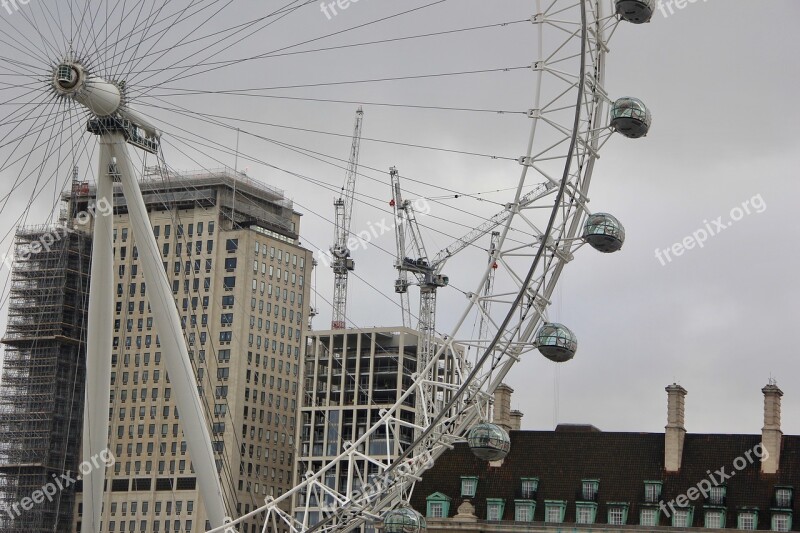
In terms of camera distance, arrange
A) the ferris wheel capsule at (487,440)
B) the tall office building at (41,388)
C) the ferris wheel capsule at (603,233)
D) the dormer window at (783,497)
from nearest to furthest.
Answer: the ferris wheel capsule at (603,233), the ferris wheel capsule at (487,440), the dormer window at (783,497), the tall office building at (41,388)

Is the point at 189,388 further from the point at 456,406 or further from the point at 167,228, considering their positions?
the point at 167,228

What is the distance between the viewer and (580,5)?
2206 inches

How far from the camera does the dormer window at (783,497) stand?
316 ft

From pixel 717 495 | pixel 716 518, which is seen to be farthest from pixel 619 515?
pixel 717 495

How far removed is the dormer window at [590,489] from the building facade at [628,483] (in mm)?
61

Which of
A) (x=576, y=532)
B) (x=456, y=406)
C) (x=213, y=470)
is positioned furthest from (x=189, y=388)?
(x=576, y=532)

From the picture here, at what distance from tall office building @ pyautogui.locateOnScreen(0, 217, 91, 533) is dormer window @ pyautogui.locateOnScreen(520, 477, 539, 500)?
85.9 m

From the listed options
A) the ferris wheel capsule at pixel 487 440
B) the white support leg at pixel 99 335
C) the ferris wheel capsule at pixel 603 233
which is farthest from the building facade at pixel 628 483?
the white support leg at pixel 99 335

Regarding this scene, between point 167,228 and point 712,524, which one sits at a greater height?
point 167,228

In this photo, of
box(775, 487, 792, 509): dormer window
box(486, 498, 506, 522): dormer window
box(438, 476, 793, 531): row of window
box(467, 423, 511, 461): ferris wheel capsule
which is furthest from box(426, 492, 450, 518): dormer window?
box(467, 423, 511, 461): ferris wheel capsule

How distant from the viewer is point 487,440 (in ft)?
183

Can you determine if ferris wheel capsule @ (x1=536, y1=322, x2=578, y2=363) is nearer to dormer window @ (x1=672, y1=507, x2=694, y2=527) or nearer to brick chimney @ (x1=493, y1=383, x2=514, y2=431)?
dormer window @ (x1=672, y1=507, x2=694, y2=527)

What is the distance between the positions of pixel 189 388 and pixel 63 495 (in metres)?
135

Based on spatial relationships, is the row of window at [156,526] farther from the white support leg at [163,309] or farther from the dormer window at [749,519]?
the white support leg at [163,309]
